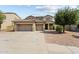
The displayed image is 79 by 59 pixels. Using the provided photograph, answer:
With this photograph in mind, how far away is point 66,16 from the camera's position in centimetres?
1592

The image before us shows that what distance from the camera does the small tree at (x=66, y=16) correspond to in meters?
15.7

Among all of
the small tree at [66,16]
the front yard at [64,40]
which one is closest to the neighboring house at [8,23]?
the small tree at [66,16]

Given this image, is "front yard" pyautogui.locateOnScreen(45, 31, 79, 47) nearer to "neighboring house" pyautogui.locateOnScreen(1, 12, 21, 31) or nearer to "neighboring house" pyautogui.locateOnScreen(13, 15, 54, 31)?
"neighboring house" pyautogui.locateOnScreen(13, 15, 54, 31)

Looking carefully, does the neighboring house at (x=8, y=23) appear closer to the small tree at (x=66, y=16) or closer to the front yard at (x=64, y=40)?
the small tree at (x=66, y=16)

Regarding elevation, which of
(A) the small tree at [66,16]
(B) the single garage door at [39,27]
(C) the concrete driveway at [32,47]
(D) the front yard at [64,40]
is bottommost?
(B) the single garage door at [39,27]

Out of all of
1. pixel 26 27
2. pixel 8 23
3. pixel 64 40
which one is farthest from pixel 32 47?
pixel 8 23

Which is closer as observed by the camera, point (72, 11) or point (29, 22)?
point (72, 11)

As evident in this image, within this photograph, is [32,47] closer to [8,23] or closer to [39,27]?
[39,27]

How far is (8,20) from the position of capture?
24188 mm
